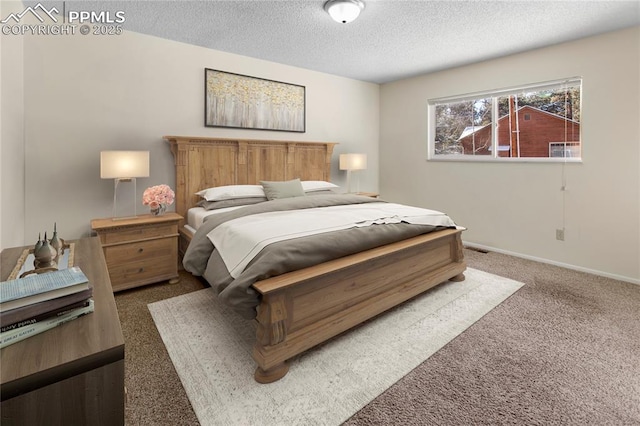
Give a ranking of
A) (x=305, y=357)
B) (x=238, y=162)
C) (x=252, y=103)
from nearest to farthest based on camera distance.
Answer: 1. (x=305, y=357)
2. (x=238, y=162)
3. (x=252, y=103)

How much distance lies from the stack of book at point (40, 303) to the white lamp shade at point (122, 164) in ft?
6.18

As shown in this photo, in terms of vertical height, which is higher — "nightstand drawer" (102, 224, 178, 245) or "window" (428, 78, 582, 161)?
"window" (428, 78, 582, 161)

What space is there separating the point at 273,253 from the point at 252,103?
8.64 feet

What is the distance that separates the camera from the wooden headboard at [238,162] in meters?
3.31

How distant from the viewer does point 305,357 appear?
181 cm

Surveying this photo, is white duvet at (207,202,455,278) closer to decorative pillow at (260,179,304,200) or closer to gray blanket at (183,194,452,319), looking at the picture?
gray blanket at (183,194,452,319)

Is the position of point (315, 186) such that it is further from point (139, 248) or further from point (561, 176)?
point (561, 176)

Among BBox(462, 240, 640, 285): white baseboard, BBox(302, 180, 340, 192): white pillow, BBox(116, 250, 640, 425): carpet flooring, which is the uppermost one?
BBox(302, 180, 340, 192): white pillow

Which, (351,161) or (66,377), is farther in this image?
(351,161)

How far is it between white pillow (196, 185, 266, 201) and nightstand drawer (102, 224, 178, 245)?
506 mm

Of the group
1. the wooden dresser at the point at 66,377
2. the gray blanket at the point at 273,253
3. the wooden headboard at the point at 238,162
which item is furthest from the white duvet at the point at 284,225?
the wooden headboard at the point at 238,162

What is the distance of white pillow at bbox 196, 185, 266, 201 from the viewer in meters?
3.19

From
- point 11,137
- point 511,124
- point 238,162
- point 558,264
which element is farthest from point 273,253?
point 511,124

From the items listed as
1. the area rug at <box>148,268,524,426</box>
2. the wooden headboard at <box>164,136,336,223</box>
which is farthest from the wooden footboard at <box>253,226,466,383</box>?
the wooden headboard at <box>164,136,336,223</box>
